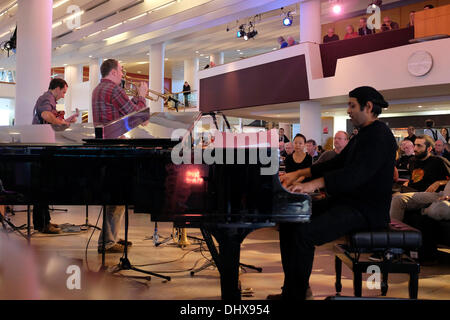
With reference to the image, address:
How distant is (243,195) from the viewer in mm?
2352

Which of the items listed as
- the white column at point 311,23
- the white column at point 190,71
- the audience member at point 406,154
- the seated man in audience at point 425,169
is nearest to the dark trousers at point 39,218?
the seated man in audience at point 425,169

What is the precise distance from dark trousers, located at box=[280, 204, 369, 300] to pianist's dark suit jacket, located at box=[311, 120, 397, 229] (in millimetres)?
82

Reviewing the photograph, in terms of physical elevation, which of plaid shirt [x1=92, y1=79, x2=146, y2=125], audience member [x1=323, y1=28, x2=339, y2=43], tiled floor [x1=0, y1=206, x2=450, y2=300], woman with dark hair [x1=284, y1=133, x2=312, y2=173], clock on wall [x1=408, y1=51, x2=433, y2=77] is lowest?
tiled floor [x1=0, y1=206, x2=450, y2=300]

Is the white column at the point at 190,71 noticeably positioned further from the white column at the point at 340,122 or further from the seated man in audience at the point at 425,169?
the seated man in audience at the point at 425,169

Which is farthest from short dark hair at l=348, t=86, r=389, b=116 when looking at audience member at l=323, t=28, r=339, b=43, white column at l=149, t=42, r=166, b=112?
white column at l=149, t=42, r=166, b=112

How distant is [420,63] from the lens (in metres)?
8.98

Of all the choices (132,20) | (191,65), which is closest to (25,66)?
(132,20)

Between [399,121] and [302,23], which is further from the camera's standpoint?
[399,121]

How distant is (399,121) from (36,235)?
1200 centimetres

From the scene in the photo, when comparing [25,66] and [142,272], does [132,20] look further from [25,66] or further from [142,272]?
[142,272]

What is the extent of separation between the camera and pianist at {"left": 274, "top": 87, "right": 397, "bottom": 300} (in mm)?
2719

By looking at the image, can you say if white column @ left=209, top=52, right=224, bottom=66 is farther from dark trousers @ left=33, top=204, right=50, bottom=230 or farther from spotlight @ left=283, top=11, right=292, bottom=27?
dark trousers @ left=33, top=204, right=50, bottom=230

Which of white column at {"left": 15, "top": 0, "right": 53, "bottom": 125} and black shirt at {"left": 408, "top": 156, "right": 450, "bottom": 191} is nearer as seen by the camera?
black shirt at {"left": 408, "top": 156, "right": 450, "bottom": 191}

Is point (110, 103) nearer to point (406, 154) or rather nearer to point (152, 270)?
point (152, 270)
